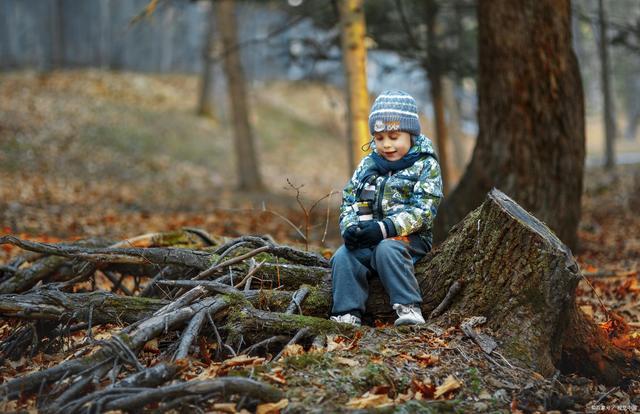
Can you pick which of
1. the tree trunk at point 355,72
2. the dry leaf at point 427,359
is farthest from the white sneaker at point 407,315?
the tree trunk at point 355,72

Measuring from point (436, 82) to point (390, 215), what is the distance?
32.6 ft

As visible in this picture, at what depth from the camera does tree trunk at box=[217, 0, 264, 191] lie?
1698cm

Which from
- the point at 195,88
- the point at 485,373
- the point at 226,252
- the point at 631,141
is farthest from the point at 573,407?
the point at 631,141

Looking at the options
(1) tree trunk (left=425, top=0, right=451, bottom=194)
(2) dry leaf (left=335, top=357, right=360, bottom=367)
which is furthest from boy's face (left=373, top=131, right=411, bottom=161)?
(1) tree trunk (left=425, top=0, right=451, bottom=194)

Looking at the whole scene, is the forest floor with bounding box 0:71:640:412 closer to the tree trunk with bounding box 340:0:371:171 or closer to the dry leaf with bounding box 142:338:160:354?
the dry leaf with bounding box 142:338:160:354

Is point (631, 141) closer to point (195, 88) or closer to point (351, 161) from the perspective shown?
point (195, 88)

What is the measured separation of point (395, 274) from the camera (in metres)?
4.08

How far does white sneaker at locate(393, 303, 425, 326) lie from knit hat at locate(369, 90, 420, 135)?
3.96 ft

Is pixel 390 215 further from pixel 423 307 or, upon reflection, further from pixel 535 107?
pixel 535 107

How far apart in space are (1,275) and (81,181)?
39.7 feet

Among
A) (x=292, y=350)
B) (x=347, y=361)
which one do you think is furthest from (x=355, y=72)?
(x=347, y=361)

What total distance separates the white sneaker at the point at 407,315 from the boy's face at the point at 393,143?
1041 mm

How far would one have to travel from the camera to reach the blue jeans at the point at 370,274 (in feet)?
13.4

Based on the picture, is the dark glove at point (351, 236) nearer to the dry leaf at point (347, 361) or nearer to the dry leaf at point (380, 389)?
the dry leaf at point (347, 361)
